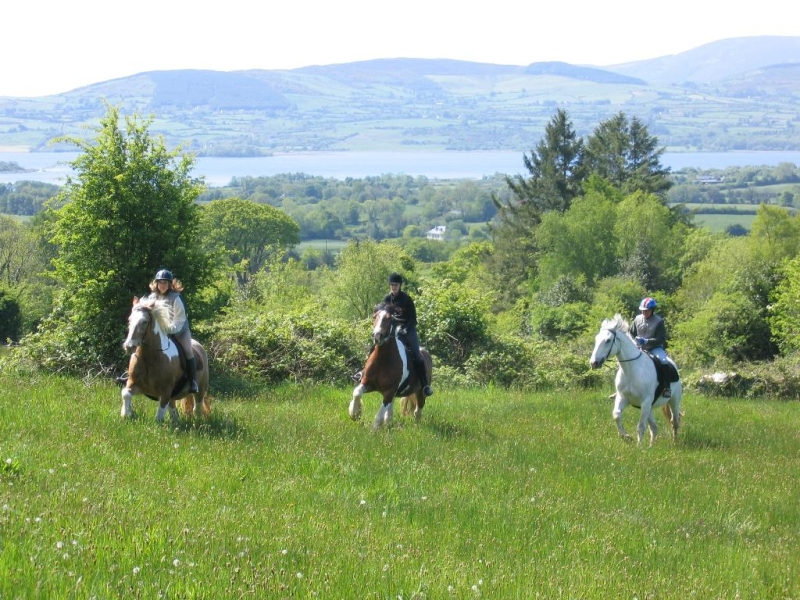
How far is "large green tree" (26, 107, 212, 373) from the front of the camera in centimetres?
1964

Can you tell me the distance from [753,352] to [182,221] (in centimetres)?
2732

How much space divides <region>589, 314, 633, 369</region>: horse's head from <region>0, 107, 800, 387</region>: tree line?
27.9ft

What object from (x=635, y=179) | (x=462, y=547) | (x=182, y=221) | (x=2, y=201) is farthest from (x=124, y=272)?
(x=2, y=201)

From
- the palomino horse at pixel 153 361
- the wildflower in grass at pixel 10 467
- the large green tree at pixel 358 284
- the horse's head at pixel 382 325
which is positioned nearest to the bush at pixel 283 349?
the horse's head at pixel 382 325

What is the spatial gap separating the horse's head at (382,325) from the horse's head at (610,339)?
3787 millimetres

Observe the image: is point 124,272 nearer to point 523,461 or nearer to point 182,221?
point 182,221

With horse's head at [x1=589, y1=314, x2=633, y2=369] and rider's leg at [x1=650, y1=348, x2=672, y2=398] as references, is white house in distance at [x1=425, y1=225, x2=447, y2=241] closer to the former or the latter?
rider's leg at [x1=650, y1=348, x2=672, y2=398]

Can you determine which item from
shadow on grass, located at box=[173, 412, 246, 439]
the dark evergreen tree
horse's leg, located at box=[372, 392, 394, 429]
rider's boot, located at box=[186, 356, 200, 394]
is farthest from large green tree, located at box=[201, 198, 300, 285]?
shadow on grass, located at box=[173, 412, 246, 439]

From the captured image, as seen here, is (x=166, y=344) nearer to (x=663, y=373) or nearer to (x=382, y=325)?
(x=382, y=325)

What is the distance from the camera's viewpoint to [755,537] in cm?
1090

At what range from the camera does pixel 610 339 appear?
53.6ft

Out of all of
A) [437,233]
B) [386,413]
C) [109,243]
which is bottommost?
[437,233]

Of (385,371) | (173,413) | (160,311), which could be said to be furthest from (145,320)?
(385,371)

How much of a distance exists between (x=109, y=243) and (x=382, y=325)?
26.3 feet
